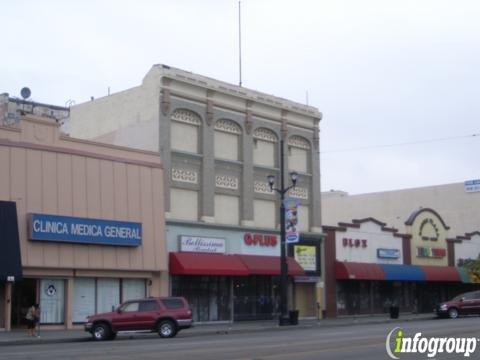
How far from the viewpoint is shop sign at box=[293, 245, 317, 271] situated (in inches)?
1823

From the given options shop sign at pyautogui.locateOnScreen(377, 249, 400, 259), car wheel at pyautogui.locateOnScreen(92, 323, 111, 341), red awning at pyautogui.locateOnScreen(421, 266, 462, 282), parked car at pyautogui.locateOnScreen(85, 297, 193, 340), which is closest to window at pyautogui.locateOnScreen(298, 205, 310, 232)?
shop sign at pyautogui.locateOnScreen(377, 249, 400, 259)

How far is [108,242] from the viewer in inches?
1425

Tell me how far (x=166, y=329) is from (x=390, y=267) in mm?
24381

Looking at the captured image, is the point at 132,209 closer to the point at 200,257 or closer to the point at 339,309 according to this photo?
the point at 200,257

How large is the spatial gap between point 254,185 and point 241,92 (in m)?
5.22

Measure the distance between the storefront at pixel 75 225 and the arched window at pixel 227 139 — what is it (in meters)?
4.71

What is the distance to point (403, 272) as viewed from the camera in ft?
173

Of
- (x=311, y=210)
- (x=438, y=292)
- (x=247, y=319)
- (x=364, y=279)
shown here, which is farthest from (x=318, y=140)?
(x=438, y=292)

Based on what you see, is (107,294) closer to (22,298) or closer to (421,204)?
(22,298)

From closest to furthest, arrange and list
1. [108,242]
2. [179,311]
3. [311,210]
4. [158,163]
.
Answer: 1. [179,311]
2. [108,242]
3. [158,163]
4. [311,210]

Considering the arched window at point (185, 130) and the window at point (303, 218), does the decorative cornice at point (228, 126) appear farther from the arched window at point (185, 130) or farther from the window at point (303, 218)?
the window at point (303, 218)

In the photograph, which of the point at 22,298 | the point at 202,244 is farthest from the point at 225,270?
the point at 22,298

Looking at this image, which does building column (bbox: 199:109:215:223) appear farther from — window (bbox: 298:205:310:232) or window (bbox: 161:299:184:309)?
window (bbox: 161:299:184:309)

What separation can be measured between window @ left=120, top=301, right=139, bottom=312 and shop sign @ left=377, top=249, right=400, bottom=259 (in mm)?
25196
